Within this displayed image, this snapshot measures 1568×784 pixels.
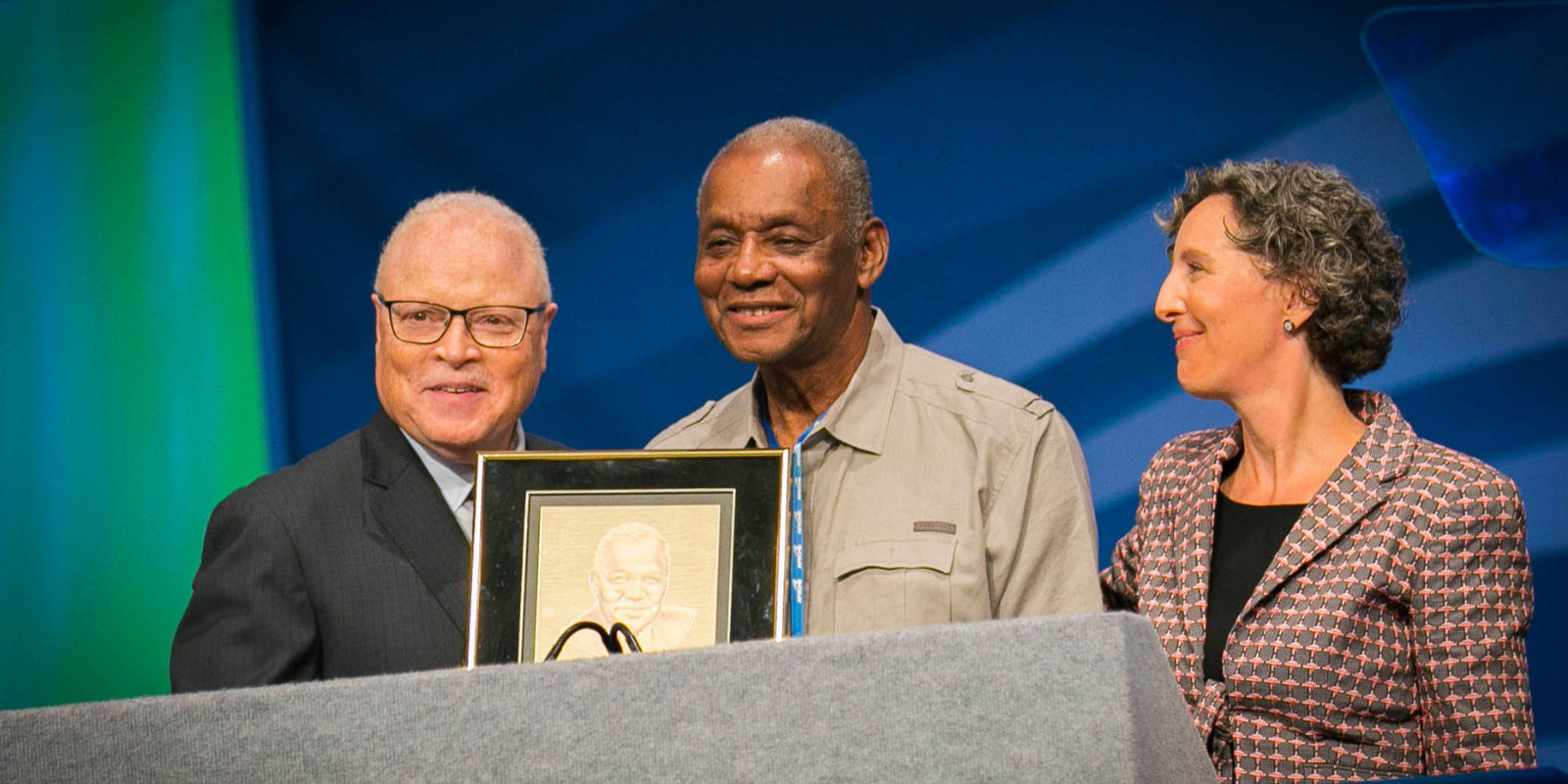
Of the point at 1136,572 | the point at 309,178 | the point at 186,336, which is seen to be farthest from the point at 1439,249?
the point at 186,336

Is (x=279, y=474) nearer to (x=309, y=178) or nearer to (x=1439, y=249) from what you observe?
(x=309, y=178)

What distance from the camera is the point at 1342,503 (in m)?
1.91

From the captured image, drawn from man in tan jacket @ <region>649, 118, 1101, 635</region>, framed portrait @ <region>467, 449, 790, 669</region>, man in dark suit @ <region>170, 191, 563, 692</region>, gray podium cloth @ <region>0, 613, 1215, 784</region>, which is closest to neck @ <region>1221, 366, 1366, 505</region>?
man in tan jacket @ <region>649, 118, 1101, 635</region>

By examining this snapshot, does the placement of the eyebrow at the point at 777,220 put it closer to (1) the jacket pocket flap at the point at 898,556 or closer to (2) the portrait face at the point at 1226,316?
(1) the jacket pocket flap at the point at 898,556

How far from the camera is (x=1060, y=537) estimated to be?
1.79 meters

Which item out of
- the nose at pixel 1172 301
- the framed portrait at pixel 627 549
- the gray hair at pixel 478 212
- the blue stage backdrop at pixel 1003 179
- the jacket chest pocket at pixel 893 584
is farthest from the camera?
the blue stage backdrop at pixel 1003 179

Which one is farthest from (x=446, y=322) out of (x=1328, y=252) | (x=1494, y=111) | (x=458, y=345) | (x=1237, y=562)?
(x=1494, y=111)

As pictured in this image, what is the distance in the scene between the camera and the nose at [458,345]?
5.82ft

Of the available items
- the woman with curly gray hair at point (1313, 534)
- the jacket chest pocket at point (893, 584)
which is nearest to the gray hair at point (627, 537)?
the jacket chest pocket at point (893, 584)

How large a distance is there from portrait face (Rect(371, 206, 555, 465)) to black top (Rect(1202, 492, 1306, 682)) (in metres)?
1.02

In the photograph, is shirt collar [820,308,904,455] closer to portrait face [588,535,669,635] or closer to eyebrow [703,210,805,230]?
eyebrow [703,210,805,230]

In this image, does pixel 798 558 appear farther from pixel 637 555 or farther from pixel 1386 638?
pixel 1386 638

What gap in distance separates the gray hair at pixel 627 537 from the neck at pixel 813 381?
2.00 feet

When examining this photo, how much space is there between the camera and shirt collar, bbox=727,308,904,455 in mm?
1914
